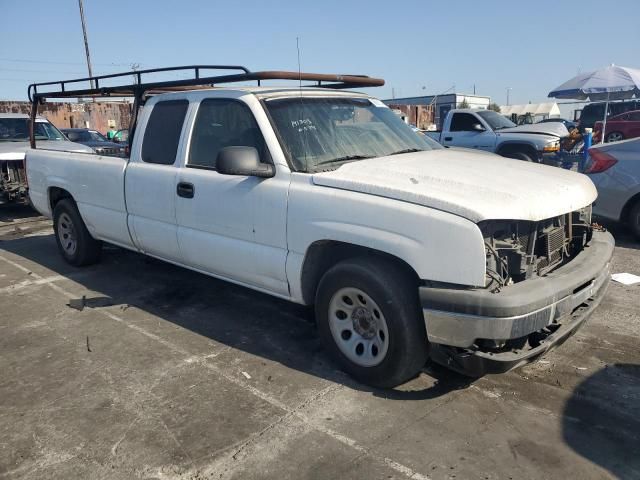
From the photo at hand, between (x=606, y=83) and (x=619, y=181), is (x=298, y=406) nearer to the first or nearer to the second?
(x=619, y=181)

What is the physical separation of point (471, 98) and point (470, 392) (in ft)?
145

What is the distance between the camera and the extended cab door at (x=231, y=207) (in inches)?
146

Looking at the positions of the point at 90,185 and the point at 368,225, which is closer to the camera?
the point at 368,225

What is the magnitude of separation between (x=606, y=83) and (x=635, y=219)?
29.6 ft

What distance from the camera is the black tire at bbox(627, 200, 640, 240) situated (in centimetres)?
672

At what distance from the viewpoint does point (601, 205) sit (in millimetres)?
6887

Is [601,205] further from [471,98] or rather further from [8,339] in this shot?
[471,98]

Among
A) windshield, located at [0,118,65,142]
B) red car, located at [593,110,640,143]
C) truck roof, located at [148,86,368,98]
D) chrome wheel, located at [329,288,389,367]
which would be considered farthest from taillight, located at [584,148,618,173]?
red car, located at [593,110,640,143]

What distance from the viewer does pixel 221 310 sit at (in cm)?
485

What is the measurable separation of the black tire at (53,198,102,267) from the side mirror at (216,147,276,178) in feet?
10.3

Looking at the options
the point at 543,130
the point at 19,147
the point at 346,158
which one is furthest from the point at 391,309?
the point at 543,130

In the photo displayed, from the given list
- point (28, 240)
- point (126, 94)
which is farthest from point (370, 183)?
point (28, 240)

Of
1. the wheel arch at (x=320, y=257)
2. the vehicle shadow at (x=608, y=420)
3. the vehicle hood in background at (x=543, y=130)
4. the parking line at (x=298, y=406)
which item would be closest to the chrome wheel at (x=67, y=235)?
the parking line at (x=298, y=406)

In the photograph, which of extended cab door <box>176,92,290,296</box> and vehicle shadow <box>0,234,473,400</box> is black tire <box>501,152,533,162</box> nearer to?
vehicle shadow <box>0,234,473,400</box>
